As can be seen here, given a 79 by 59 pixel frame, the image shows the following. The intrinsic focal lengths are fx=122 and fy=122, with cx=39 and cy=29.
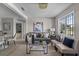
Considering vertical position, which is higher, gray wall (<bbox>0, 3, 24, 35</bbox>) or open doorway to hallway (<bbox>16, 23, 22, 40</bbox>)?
gray wall (<bbox>0, 3, 24, 35</bbox>)

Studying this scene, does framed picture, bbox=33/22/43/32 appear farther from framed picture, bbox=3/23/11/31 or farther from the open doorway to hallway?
framed picture, bbox=3/23/11/31

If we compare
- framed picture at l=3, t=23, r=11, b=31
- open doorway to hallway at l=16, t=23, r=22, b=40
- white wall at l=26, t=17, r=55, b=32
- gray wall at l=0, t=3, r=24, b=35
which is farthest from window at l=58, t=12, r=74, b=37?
framed picture at l=3, t=23, r=11, b=31

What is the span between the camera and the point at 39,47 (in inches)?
217

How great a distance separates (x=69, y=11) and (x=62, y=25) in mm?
799

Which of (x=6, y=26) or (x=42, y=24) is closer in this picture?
(x=6, y=26)

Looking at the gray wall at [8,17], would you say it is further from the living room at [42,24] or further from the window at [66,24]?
the window at [66,24]

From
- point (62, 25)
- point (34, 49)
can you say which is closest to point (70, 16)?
point (62, 25)

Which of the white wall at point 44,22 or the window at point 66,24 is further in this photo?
the white wall at point 44,22

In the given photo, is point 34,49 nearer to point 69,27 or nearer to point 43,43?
point 43,43

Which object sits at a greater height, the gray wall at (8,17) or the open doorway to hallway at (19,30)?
the gray wall at (8,17)

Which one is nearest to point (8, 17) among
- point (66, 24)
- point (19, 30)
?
point (19, 30)

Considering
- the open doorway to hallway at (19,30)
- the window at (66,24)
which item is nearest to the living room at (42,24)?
the window at (66,24)

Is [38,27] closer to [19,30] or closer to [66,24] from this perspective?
[19,30]

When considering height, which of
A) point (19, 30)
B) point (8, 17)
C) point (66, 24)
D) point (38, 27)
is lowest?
point (19, 30)
